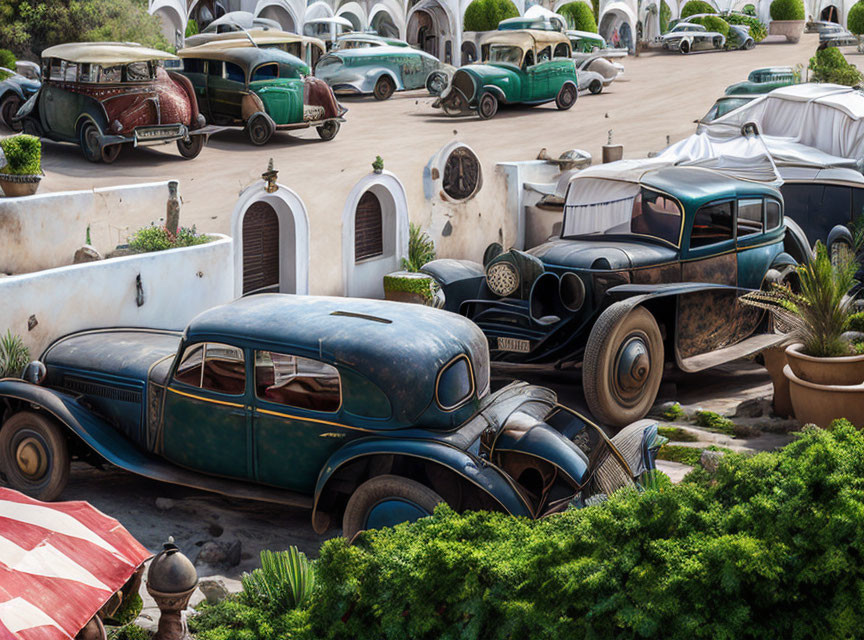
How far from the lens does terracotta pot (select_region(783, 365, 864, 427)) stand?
27.5 feet

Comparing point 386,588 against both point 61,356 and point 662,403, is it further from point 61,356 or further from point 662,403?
point 662,403

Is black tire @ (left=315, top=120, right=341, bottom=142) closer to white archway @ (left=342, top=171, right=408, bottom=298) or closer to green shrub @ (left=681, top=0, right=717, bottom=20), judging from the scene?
white archway @ (left=342, top=171, right=408, bottom=298)

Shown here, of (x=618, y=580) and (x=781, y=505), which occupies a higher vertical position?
(x=781, y=505)

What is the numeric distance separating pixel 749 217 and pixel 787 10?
3797 centimetres

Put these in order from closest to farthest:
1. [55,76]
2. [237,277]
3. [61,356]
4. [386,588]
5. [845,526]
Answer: [845,526] → [386,588] → [61,356] → [237,277] → [55,76]

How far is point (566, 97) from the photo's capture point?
24422 mm

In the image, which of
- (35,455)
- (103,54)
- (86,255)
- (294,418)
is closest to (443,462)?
(294,418)

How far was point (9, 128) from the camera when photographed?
17.0 m

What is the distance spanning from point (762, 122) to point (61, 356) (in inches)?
567

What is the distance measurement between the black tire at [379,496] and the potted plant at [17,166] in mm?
5107

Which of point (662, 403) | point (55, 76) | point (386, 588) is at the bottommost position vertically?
point (662, 403)

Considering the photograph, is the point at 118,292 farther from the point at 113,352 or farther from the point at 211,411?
the point at 211,411

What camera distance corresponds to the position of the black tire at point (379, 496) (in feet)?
19.9

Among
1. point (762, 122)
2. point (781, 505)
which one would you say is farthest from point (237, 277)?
point (762, 122)
